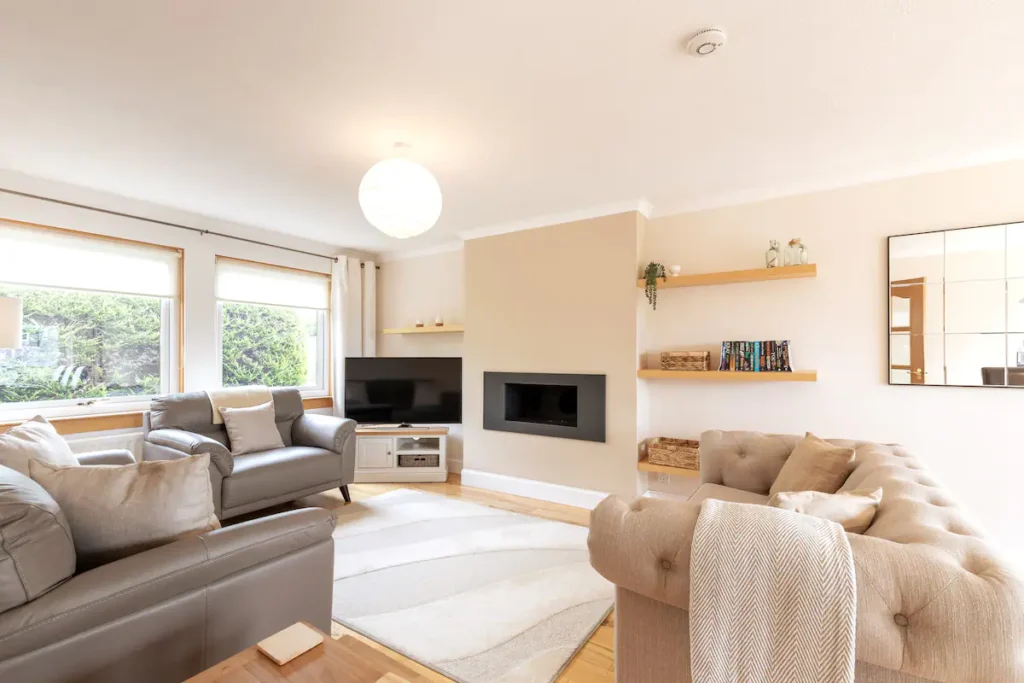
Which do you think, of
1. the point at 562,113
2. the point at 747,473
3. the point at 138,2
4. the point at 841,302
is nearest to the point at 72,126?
the point at 138,2

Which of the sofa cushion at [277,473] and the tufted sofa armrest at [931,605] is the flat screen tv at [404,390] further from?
the tufted sofa armrest at [931,605]

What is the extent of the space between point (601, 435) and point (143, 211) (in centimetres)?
397

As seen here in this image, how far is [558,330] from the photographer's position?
4027 mm

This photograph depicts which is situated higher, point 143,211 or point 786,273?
point 143,211

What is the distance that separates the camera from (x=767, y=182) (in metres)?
3.37

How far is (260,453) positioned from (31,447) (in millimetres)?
2006

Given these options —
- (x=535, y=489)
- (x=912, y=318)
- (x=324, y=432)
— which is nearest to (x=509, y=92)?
(x=912, y=318)

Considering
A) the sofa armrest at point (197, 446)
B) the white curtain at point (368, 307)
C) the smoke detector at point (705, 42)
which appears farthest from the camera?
the white curtain at point (368, 307)

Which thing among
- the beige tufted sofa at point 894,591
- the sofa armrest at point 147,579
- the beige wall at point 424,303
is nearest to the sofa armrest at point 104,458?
the sofa armrest at point 147,579

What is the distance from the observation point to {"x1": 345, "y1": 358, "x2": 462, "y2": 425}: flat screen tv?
15.4 feet

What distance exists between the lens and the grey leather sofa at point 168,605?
43.5 inches

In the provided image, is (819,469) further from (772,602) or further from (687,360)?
(687,360)

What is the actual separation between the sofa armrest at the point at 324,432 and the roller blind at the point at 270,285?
132 centimetres

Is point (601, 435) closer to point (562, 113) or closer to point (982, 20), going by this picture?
point (562, 113)
